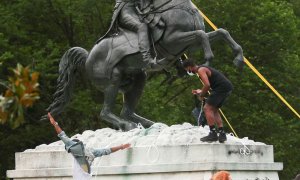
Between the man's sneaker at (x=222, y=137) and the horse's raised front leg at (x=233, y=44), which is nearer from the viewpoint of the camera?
the man's sneaker at (x=222, y=137)

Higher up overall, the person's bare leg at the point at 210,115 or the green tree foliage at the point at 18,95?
the green tree foliage at the point at 18,95

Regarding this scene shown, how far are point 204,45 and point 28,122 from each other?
40.1 feet

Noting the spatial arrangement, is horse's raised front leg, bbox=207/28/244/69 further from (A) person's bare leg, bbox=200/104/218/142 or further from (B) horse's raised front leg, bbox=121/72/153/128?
(B) horse's raised front leg, bbox=121/72/153/128

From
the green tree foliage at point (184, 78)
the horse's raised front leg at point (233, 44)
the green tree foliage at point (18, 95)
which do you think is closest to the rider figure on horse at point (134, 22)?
the horse's raised front leg at point (233, 44)

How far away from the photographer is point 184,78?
79.8 ft

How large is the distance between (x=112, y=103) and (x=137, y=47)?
115 centimetres

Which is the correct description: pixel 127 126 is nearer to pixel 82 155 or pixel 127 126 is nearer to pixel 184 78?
pixel 82 155

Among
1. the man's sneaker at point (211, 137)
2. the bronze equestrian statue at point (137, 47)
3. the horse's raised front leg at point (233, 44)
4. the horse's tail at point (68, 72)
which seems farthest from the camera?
the horse's tail at point (68, 72)

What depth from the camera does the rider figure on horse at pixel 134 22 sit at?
1288 centimetres

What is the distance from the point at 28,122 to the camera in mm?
23938

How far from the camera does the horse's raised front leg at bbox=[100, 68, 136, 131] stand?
1343 cm

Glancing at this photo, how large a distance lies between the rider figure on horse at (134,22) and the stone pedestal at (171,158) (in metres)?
1.02

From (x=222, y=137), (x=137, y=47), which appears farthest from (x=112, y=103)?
(x=222, y=137)

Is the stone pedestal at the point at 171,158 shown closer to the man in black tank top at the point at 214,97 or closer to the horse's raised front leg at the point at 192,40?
the man in black tank top at the point at 214,97
